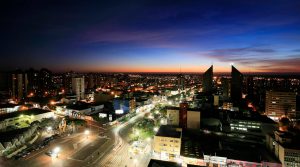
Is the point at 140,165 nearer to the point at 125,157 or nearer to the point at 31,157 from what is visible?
the point at 125,157

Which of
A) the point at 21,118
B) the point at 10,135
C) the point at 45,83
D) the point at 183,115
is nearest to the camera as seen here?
the point at 10,135

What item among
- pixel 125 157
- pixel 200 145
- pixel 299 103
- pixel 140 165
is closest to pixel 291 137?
pixel 200 145

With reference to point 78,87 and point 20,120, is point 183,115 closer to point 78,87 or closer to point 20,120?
point 20,120

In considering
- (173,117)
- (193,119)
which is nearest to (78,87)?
(173,117)

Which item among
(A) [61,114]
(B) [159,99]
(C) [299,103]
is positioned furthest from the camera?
(B) [159,99]

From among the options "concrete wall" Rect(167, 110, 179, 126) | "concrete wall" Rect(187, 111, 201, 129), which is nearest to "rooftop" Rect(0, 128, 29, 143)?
"concrete wall" Rect(167, 110, 179, 126)
